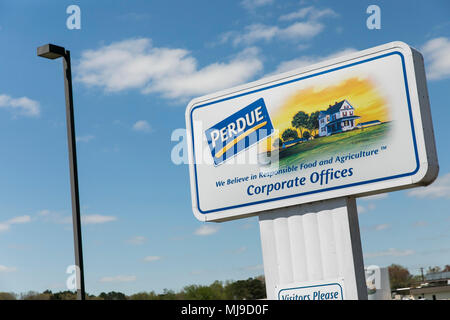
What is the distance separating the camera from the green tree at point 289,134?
9.48 metres

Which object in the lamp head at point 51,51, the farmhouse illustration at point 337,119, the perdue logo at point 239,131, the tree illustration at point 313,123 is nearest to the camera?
the farmhouse illustration at point 337,119

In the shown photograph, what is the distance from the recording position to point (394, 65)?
8.73 m

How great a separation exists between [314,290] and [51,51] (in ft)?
24.7

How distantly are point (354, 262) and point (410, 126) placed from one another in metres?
2.15

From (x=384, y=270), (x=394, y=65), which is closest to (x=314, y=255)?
(x=394, y=65)

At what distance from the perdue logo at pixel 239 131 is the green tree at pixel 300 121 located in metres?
0.42

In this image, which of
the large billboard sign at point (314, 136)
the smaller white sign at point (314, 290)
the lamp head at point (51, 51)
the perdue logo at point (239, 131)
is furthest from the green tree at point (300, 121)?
the lamp head at point (51, 51)

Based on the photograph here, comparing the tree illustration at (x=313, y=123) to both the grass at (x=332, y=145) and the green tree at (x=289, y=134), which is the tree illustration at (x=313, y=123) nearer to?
the grass at (x=332, y=145)

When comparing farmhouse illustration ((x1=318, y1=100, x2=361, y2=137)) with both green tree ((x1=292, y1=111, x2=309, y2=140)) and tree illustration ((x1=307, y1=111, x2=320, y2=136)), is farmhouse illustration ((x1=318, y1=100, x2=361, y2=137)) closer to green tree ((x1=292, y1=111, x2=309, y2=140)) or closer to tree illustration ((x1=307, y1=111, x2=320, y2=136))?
tree illustration ((x1=307, y1=111, x2=320, y2=136))

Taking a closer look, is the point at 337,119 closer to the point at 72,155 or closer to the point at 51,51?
the point at 72,155
